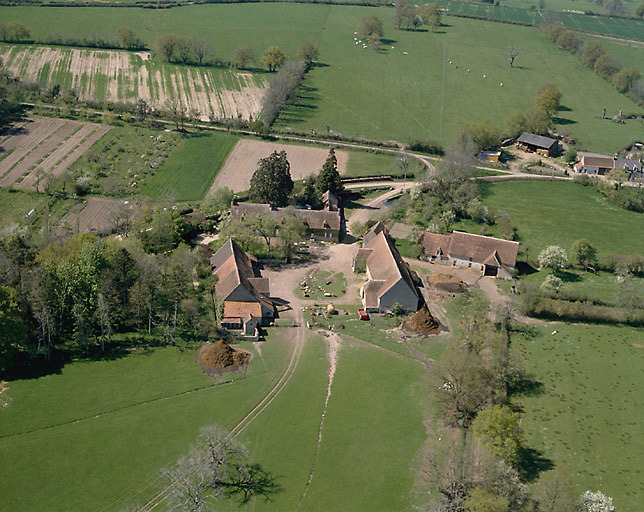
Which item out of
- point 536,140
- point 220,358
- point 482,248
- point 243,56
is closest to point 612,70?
point 536,140

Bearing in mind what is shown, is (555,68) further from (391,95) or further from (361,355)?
(361,355)

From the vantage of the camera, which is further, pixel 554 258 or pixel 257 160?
pixel 257 160

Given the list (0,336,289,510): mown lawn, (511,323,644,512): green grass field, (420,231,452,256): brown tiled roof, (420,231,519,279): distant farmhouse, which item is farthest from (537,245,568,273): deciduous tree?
(0,336,289,510): mown lawn

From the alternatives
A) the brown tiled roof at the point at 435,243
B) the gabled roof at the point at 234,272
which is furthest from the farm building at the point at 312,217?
the brown tiled roof at the point at 435,243

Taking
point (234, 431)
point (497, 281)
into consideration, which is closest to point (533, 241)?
point (497, 281)

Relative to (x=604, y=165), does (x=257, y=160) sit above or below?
below

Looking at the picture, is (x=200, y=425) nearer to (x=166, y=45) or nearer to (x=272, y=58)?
(x=272, y=58)
